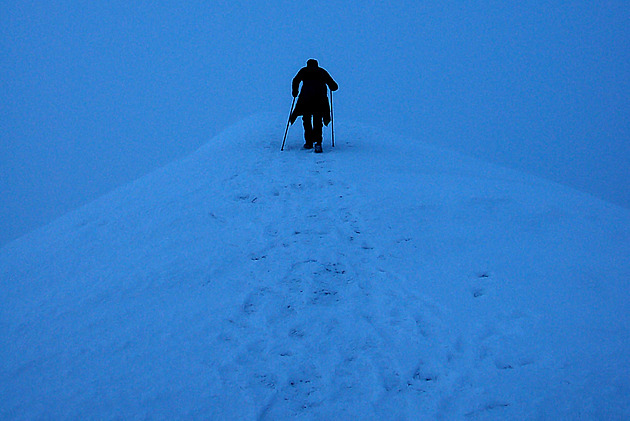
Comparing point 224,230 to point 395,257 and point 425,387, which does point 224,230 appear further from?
point 425,387

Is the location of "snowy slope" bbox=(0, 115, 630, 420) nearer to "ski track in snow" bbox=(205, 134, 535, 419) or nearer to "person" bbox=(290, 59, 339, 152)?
"ski track in snow" bbox=(205, 134, 535, 419)

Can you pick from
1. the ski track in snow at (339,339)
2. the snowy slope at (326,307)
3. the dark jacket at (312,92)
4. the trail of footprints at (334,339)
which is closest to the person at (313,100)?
the dark jacket at (312,92)

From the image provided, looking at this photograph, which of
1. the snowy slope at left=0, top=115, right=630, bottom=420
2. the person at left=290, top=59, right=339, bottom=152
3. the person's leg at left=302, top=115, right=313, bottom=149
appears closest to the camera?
the snowy slope at left=0, top=115, right=630, bottom=420

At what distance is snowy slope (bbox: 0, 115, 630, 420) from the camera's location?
3.39 meters

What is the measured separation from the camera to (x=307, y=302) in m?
4.64

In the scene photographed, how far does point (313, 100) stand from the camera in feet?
33.7

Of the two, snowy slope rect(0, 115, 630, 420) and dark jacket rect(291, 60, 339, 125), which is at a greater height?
dark jacket rect(291, 60, 339, 125)

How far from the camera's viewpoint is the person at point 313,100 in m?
10.3

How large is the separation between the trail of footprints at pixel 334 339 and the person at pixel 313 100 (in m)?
5.25

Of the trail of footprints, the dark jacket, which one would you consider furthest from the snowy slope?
the dark jacket

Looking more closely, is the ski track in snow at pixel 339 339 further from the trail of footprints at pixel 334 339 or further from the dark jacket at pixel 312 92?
the dark jacket at pixel 312 92

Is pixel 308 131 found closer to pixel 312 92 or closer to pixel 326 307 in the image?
pixel 312 92

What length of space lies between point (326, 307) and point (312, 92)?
A: 23.8ft

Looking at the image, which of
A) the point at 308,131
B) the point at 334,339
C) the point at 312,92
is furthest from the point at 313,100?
the point at 334,339
